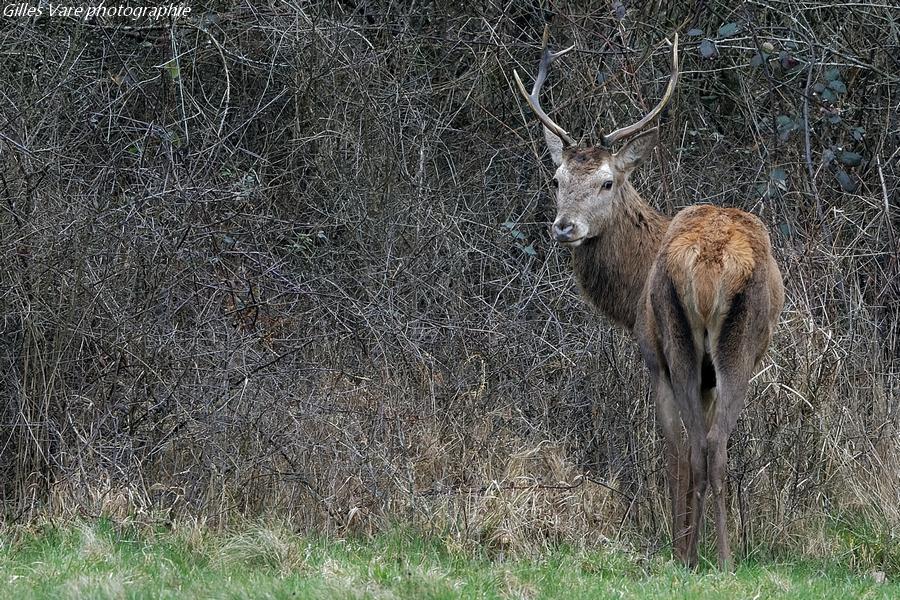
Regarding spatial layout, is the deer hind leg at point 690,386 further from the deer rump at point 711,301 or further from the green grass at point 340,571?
the green grass at point 340,571

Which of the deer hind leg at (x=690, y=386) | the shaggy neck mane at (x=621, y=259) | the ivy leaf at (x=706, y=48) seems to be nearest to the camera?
the deer hind leg at (x=690, y=386)

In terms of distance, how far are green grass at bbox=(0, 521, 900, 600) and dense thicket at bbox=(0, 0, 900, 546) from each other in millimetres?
397

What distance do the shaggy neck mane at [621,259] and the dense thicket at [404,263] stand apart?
0.50 m

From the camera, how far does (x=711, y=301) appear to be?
6.04 meters

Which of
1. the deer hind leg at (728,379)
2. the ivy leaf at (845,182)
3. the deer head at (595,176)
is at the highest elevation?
the deer head at (595,176)

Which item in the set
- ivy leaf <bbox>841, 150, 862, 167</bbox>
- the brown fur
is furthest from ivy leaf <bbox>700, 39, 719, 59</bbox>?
the brown fur

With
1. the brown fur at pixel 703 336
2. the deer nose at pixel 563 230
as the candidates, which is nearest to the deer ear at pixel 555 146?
the deer nose at pixel 563 230

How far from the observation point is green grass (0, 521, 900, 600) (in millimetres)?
4844

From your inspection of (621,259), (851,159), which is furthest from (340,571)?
(851,159)

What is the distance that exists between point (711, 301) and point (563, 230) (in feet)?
4.49

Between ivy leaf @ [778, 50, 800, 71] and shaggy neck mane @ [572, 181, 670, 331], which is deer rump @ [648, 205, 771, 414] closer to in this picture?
shaggy neck mane @ [572, 181, 670, 331]

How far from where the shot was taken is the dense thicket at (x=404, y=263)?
7.16 meters

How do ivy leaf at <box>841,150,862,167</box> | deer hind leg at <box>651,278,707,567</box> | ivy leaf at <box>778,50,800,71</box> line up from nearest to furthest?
1. deer hind leg at <box>651,278,707,567</box>
2. ivy leaf at <box>841,150,862,167</box>
3. ivy leaf at <box>778,50,800,71</box>

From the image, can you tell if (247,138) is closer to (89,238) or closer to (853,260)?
(89,238)
